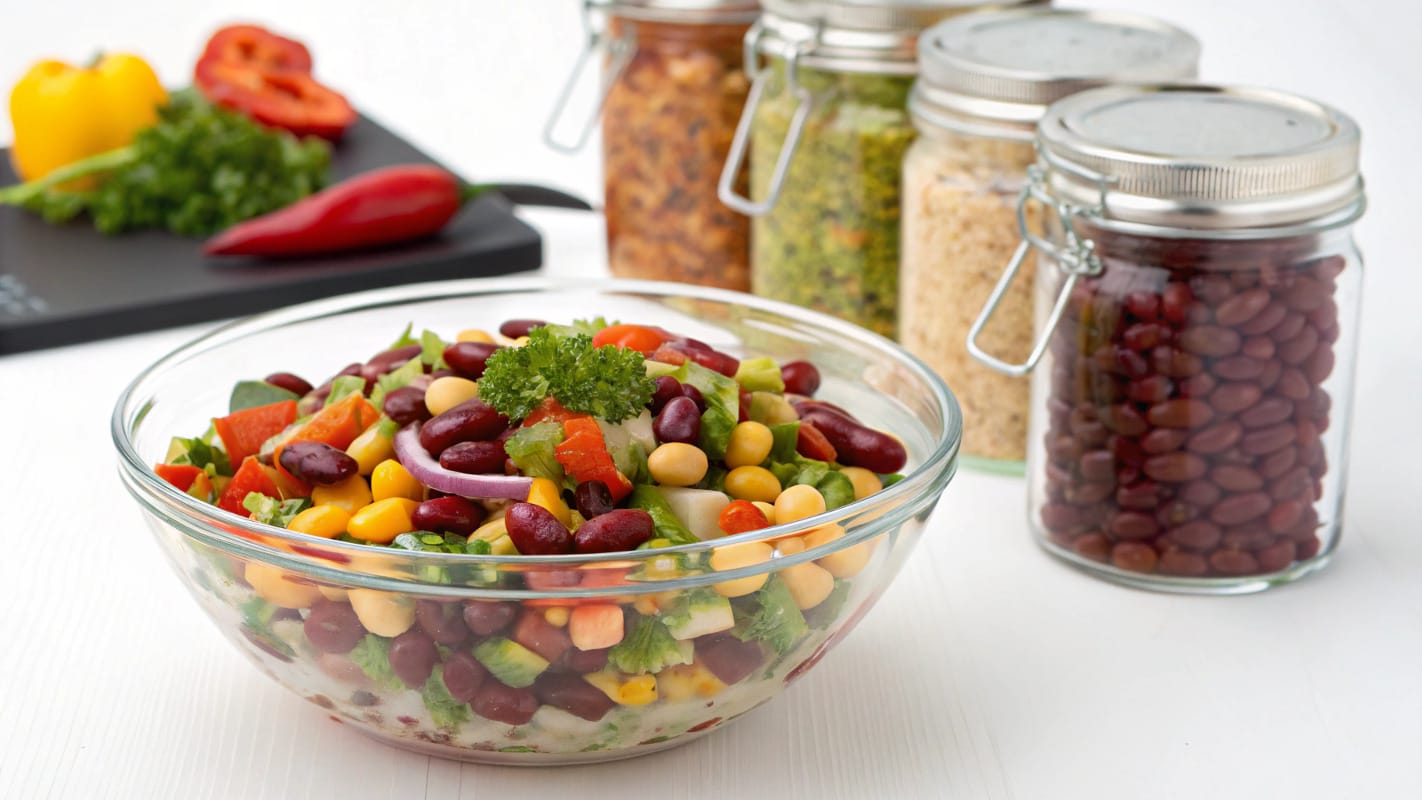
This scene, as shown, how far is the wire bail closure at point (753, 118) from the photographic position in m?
2.28

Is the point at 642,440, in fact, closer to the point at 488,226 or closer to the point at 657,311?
the point at 657,311

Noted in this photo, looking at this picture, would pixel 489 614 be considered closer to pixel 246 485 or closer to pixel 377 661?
pixel 377 661

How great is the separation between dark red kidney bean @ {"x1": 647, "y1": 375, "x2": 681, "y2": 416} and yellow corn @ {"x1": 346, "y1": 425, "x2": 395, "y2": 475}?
25 cm

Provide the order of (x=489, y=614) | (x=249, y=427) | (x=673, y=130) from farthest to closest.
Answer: (x=673, y=130) < (x=249, y=427) < (x=489, y=614)

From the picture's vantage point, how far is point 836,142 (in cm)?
229

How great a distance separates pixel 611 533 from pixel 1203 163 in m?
0.78

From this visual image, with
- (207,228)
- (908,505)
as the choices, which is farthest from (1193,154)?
(207,228)

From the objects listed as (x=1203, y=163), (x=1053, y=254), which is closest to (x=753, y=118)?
(x=1053, y=254)

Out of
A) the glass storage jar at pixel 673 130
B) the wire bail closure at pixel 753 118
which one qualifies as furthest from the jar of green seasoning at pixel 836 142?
the glass storage jar at pixel 673 130

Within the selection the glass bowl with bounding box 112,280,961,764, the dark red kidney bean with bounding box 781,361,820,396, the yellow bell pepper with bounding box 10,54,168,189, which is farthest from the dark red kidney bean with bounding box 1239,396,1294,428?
the yellow bell pepper with bounding box 10,54,168,189

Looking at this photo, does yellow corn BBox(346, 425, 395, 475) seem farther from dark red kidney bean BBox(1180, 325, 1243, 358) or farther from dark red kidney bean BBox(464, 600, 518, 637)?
dark red kidney bean BBox(1180, 325, 1243, 358)

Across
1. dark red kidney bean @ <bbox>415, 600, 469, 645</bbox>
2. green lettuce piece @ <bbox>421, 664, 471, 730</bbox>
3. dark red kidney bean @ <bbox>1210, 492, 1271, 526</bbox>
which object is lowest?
dark red kidney bean @ <bbox>1210, 492, 1271, 526</bbox>

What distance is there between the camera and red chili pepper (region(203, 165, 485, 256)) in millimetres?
2963

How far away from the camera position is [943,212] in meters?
2.05
